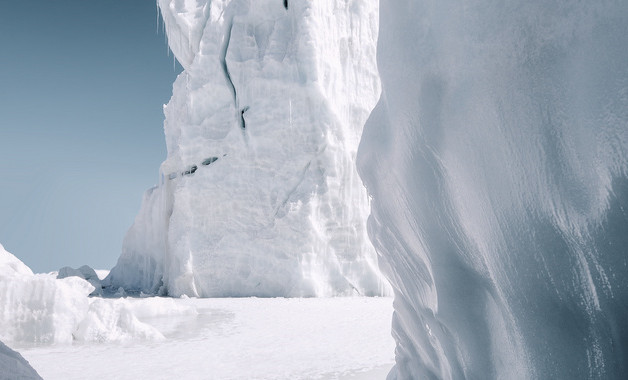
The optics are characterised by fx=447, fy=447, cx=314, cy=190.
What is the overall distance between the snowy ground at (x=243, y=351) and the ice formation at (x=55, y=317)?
192 mm

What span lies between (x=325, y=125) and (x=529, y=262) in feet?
28.4

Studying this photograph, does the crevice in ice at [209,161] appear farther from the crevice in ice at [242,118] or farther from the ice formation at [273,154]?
the crevice in ice at [242,118]

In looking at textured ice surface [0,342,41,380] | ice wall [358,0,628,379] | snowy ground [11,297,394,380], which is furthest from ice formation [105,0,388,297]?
ice wall [358,0,628,379]

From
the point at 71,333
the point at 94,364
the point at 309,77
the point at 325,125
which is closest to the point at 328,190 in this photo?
the point at 325,125

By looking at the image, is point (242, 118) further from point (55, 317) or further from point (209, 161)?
point (55, 317)

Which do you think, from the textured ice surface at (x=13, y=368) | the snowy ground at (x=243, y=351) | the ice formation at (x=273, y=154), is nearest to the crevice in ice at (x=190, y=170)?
the ice formation at (x=273, y=154)

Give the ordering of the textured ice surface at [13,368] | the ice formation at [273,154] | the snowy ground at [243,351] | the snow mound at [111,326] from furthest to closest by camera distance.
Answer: the ice formation at [273,154], the snow mound at [111,326], the snowy ground at [243,351], the textured ice surface at [13,368]

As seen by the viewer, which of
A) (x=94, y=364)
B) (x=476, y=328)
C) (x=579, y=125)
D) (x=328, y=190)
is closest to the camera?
(x=579, y=125)

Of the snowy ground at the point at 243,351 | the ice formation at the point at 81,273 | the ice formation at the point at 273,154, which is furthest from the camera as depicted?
the ice formation at the point at 81,273

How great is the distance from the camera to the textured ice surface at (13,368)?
137 cm

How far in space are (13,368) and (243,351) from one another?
2.49 m

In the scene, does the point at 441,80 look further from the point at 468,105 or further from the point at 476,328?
the point at 476,328

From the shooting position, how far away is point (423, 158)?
4.53 feet

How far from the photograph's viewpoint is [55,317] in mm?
4598
